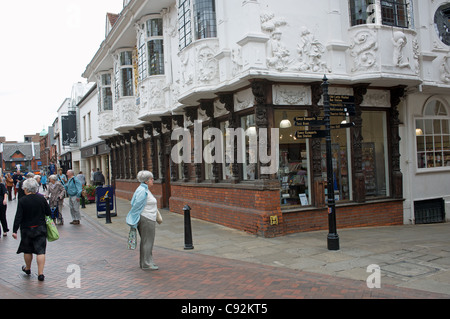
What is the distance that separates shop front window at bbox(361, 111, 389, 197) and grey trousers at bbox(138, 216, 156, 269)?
721 cm

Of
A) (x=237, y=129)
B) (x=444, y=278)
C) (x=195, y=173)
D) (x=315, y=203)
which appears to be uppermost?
(x=237, y=129)

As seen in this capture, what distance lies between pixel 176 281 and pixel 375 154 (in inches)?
314

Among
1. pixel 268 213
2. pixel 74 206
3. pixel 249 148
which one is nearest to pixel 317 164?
pixel 249 148

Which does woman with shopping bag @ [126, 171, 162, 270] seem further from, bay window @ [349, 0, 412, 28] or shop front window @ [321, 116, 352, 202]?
bay window @ [349, 0, 412, 28]

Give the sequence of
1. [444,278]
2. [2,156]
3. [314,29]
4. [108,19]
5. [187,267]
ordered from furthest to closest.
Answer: [2,156]
[108,19]
[314,29]
[187,267]
[444,278]

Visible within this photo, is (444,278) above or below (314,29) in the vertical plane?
below

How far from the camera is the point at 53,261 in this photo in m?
7.89

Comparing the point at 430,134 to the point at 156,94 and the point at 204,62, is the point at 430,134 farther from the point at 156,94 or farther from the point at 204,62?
the point at 156,94

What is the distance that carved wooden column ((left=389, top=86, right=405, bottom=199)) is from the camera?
11555mm

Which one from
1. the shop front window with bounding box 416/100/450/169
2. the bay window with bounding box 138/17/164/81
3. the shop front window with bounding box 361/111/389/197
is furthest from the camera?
the bay window with bounding box 138/17/164/81

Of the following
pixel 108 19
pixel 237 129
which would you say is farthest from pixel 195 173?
pixel 108 19

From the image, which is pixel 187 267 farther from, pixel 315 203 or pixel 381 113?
pixel 381 113

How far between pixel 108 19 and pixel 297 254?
68.7ft

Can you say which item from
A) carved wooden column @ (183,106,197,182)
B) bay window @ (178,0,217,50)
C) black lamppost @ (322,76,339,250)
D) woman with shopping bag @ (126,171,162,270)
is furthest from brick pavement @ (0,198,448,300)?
bay window @ (178,0,217,50)
